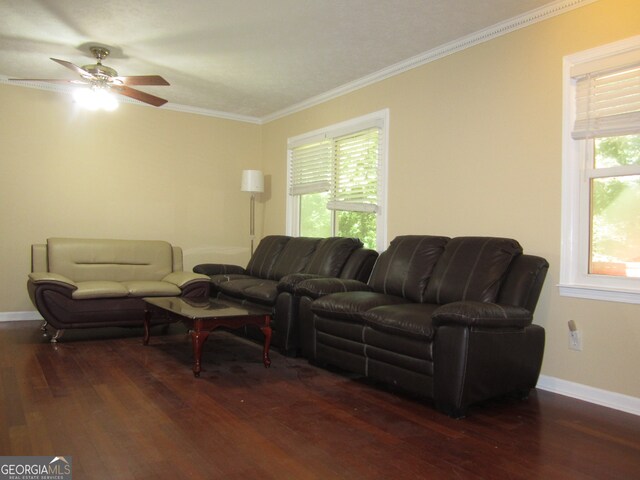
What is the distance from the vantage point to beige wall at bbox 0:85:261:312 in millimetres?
5312

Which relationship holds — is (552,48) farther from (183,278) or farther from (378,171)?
(183,278)

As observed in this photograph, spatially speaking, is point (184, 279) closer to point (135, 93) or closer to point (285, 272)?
point (285, 272)

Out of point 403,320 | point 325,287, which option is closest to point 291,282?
point 325,287

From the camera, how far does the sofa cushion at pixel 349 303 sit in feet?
10.8

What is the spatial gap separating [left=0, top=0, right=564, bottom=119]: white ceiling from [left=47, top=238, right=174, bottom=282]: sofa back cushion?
1.78 meters

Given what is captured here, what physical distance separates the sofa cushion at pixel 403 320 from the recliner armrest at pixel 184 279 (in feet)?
7.62

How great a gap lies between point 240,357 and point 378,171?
2.17 metres

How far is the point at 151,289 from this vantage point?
185 inches

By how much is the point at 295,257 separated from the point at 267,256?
0.56m

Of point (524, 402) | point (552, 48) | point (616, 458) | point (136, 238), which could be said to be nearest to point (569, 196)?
point (552, 48)

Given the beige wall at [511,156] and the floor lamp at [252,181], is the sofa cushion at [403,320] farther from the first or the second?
the floor lamp at [252,181]

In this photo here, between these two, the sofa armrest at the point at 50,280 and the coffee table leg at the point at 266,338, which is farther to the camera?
Answer: the sofa armrest at the point at 50,280

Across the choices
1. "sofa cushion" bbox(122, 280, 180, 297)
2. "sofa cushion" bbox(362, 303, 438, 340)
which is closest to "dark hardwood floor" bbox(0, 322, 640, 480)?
"sofa cushion" bbox(362, 303, 438, 340)

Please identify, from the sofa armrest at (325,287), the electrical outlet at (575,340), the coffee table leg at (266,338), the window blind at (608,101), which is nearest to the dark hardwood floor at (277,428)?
the coffee table leg at (266,338)
